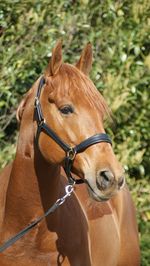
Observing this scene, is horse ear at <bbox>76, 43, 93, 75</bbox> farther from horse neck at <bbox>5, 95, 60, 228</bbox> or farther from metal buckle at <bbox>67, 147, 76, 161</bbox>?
metal buckle at <bbox>67, 147, 76, 161</bbox>

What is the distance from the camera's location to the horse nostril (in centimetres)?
284

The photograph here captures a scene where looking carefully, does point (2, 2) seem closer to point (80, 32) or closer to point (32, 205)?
point (80, 32)

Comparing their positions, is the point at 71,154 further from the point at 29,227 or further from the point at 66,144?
the point at 29,227

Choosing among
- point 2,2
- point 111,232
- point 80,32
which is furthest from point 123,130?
point 111,232

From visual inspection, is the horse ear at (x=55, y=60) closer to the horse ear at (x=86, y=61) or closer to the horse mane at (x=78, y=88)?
the horse mane at (x=78, y=88)

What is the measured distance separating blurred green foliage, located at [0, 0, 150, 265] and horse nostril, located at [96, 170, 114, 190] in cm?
260

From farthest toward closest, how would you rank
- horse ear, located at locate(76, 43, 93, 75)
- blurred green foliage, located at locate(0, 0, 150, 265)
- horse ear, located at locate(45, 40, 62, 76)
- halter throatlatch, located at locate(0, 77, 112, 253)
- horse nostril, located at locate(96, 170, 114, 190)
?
1. blurred green foliage, located at locate(0, 0, 150, 265)
2. horse ear, located at locate(76, 43, 93, 75)
3. horse ear, located at locate(45, 40, 62, 76)
4. halter throatlatch, located at locate(0, 77, 112, 253)
5. horse nostril, located at locate(96, 170, 114, 190)

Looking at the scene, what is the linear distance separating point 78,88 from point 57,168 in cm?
42

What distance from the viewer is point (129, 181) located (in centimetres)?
588

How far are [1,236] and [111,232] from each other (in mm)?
959

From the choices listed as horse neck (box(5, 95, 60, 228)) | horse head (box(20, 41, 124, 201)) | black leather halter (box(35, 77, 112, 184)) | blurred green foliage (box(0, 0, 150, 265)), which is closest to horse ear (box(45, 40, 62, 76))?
horse head (box(20, 41, 124, 201))

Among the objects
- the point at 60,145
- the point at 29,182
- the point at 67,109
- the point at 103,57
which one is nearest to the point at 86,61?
the point at 67,109

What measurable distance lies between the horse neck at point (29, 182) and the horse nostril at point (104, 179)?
368 millimetres

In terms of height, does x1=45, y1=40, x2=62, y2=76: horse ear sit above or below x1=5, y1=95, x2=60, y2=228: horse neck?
above
